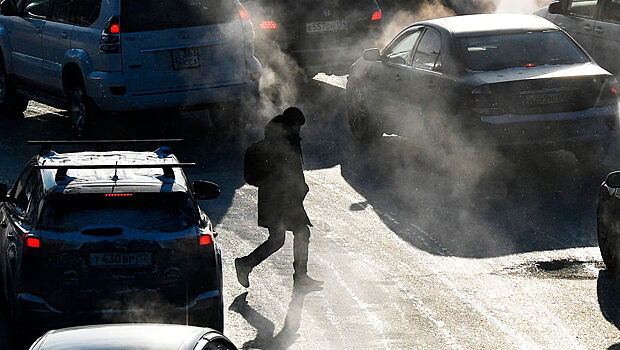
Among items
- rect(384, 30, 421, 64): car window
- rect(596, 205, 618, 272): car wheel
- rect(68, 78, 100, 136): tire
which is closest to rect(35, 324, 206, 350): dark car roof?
rect(596, 205, 618, 272): car wheel

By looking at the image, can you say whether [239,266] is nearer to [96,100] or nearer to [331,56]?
[96,100]

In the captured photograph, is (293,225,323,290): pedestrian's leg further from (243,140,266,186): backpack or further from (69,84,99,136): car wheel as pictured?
(69,84,99,136): car wheel

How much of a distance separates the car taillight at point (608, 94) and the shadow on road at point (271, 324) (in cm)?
484

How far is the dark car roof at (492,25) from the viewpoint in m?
14.4

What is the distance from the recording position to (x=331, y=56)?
19.9 metres

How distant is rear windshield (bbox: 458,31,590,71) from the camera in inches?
549

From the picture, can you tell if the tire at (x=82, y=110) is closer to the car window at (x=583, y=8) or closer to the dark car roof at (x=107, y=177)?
the dark car roof at (x=107, y=177)

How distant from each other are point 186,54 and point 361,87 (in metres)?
2.34

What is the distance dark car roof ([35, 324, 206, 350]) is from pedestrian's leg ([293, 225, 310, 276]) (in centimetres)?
433

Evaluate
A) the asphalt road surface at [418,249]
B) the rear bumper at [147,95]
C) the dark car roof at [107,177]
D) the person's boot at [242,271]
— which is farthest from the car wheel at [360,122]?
the dark car roof at [107,177]

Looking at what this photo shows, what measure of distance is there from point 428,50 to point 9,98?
22.5 ft

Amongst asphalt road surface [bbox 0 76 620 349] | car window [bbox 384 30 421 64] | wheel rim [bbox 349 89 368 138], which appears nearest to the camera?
asphalt road surface [bbox 0 76 620 349]

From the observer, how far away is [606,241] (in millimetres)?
10680

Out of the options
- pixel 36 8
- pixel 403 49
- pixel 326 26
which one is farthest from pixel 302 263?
pixel 326 26
